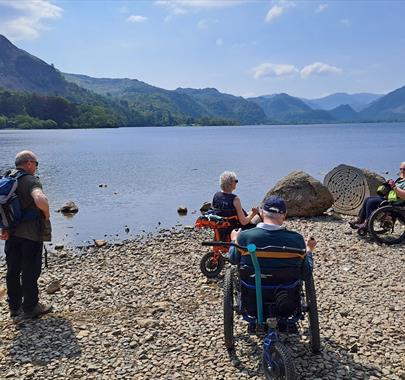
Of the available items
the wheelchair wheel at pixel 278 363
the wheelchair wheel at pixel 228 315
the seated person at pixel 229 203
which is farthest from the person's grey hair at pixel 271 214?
the seated person at pixel 229 203

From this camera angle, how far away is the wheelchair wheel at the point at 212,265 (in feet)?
34.2

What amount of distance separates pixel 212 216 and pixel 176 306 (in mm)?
2104

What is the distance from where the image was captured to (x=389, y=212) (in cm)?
1238

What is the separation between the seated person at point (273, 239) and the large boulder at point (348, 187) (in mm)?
12532

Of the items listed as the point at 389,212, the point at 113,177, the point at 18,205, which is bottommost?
the point at 113,177

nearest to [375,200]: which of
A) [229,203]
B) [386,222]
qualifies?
[386,222]

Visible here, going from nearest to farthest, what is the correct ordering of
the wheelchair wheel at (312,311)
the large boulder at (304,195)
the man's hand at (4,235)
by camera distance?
1. the wheelchair wheel at (312,311)
2. the man's hand at (4,235)
3. the large boulder at (304,195)

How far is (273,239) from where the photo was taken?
19.0 feet

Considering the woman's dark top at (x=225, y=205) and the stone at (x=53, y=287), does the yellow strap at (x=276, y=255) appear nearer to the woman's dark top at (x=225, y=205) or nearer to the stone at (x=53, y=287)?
the woman's dark top at (x=225, y=205)

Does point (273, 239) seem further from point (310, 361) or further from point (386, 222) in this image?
point (386, 222)

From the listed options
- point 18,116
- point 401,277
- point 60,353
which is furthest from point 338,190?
point 18,116

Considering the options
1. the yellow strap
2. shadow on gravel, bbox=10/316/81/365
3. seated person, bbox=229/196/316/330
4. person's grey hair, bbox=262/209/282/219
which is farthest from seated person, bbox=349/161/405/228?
shadow on gravel, bbox=10/316/81/365

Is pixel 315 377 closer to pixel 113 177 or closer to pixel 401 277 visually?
pixel 401 277

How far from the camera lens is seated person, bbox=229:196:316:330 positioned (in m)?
5.80
